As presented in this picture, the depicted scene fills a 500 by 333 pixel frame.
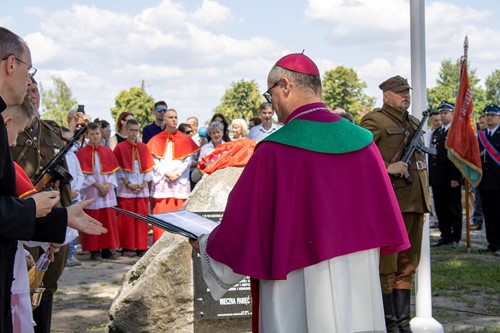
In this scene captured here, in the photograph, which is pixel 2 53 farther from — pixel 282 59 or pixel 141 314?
pixel 141 314

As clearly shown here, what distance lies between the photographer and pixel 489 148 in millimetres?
13648

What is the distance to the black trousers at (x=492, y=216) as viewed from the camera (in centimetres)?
1337

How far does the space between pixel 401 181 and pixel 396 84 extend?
878 millimetres

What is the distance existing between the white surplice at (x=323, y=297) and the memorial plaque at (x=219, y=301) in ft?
10.4

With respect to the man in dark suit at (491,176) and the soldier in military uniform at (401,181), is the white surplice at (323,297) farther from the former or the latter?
the man in dark suit at (491,176)

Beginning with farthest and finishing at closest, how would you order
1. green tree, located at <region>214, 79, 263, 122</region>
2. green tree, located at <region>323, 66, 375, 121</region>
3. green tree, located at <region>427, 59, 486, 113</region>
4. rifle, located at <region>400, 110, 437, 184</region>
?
1. green tree, located at <region>427, 59, 486, 113</region>
2. green tree, located at <region>323, 66, 375, 121</region>
3. green tree, located at <region>214, 79, 263, 122</region>
4. rifle, located at <region>400, 110, 437, 184</region>

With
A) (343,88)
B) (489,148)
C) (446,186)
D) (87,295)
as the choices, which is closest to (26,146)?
(87,295)

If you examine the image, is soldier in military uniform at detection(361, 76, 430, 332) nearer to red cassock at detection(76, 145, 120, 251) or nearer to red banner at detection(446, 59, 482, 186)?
red banner at detection(446, 59, 482, 186)

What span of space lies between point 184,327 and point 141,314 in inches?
16.9

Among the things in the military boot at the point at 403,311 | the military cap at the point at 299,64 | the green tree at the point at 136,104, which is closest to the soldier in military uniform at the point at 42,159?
the military cap at the point at 299,64

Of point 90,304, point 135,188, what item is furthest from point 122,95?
point 90,304

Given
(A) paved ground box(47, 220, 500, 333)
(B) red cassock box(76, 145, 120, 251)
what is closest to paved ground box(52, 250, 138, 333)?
(A) paved ground box(47, 220, 500, 333)

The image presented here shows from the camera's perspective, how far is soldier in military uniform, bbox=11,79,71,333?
607 centimetres

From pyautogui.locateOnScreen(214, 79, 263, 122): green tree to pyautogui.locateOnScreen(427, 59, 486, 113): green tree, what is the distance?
1564 centimetres
